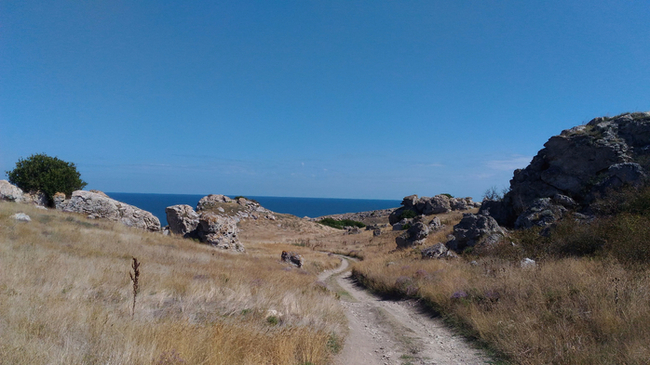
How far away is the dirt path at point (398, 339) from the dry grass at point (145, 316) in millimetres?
734

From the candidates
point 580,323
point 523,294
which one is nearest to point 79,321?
point 580,323

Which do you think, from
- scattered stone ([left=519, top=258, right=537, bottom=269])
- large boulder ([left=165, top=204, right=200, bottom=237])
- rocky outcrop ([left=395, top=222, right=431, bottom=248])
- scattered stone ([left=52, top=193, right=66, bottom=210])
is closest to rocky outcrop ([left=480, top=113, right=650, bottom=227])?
rocky outcrop ([left=395, top=222, right=431, bottom=248])

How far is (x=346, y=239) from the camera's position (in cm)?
4728

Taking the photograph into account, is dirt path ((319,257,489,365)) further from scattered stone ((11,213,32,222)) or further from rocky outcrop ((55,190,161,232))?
rocky outcrop ((55,190,161,232))

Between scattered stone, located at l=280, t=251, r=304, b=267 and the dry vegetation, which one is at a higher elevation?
the dry vegetation

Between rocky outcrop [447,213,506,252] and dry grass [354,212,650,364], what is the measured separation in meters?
6.54

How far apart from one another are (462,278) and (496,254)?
4844 mm

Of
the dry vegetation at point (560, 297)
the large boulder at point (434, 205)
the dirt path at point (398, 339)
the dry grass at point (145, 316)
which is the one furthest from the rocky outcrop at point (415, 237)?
the large boulder at point (434, 205)

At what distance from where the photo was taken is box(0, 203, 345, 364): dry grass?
4469 millimetres

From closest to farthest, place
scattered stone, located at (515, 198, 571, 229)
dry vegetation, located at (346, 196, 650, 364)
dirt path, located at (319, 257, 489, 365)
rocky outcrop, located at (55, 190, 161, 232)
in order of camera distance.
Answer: dry vegetation, located at (346, 196, 650, 364)
dirt path, located at (319, 257, 489, 365)
scattered stone, located at (515, 198, 571, 229)
rocky outcrop, located at (55, 190, 161, 232)

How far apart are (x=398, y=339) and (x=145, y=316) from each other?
6563 mm

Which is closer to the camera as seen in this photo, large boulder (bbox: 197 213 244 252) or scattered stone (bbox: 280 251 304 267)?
scattered stone (bbox: 280 251 304 267)

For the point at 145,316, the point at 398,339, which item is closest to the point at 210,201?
the point at 398,339

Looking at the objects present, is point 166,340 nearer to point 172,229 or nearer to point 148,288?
point 148,288
